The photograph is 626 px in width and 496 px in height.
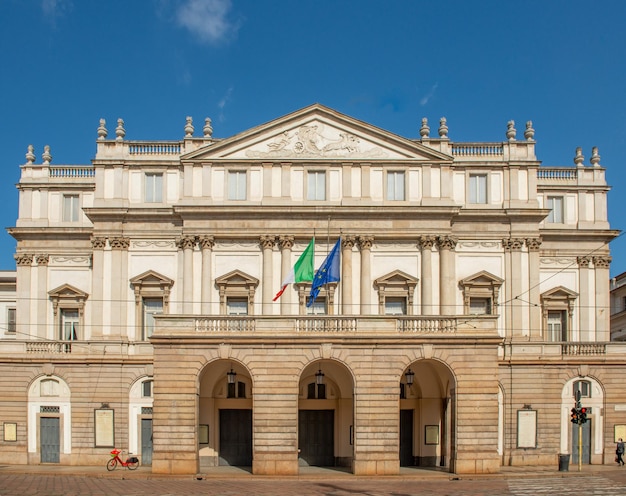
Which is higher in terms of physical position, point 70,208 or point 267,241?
point 70,208

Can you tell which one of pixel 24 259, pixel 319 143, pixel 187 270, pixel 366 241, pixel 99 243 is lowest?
pixel 187 270

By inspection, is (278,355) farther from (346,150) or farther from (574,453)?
(574,453)

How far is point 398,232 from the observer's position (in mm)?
45125

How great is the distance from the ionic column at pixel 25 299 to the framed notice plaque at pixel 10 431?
5267 millimetres

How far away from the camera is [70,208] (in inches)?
1922

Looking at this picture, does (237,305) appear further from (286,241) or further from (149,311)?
(149,311)

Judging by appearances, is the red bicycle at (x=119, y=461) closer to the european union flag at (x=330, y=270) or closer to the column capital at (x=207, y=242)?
the column capital at (x=207, y=242)

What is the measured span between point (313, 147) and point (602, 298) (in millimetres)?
18353

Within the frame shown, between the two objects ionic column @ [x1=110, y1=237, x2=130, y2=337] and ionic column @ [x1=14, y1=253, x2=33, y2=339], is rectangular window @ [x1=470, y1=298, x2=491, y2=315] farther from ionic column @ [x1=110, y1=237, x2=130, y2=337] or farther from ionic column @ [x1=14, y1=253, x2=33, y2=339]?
ionic column @ [x1=14, y1=253, x2=33, y2=339]

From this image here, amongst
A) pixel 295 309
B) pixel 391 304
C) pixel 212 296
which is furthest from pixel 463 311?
pixel 212 296

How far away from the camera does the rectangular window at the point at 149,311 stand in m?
45.5

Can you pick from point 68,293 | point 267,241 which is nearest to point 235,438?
point 267,241

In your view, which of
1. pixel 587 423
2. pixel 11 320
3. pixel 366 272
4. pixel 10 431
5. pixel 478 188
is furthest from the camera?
pixel 11 320

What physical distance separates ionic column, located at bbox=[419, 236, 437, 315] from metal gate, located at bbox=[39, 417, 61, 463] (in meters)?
20.2
